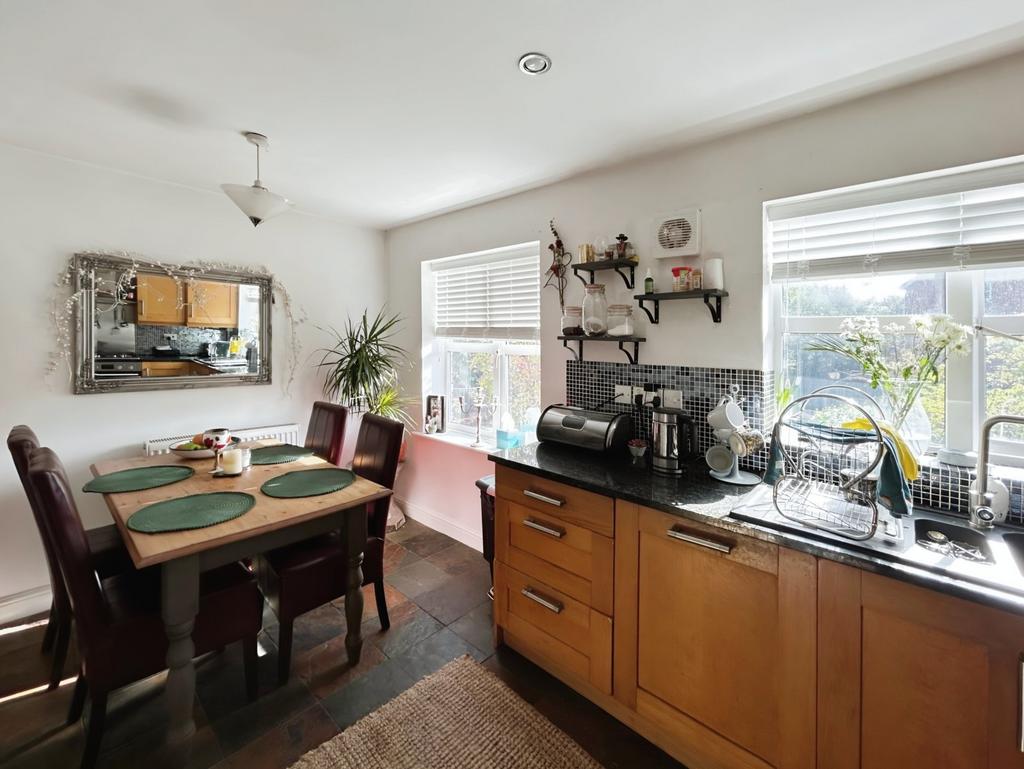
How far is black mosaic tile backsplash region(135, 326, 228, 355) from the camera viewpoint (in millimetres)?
2584

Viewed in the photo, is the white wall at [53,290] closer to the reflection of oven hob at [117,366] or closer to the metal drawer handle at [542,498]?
the reflection of oven hob at [117,366]

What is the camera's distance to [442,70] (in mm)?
1552

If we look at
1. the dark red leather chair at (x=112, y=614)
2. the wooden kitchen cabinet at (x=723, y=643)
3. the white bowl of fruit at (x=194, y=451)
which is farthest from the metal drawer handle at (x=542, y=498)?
the white bowl of fruit at (x=194, y=451)

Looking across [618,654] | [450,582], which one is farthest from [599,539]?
[450,582]

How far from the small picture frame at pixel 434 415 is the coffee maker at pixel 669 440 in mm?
1917

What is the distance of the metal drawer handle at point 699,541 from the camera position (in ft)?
4.37

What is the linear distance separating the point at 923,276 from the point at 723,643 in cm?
148

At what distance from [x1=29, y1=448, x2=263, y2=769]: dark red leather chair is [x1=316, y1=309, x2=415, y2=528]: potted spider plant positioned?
156 centimetres

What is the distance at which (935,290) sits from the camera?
63.1 inches

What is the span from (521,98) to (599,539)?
1.70 meters

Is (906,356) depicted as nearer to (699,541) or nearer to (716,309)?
(716,309)

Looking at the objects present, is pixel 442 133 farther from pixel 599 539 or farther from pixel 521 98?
pixel 599 539

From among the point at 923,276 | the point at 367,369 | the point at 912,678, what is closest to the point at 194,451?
the point at 367,369

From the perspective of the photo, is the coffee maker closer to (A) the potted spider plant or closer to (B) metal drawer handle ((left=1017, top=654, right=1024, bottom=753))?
(B) metal drawer handle ((left=1017, top=654, right=1024, bottom=753))
